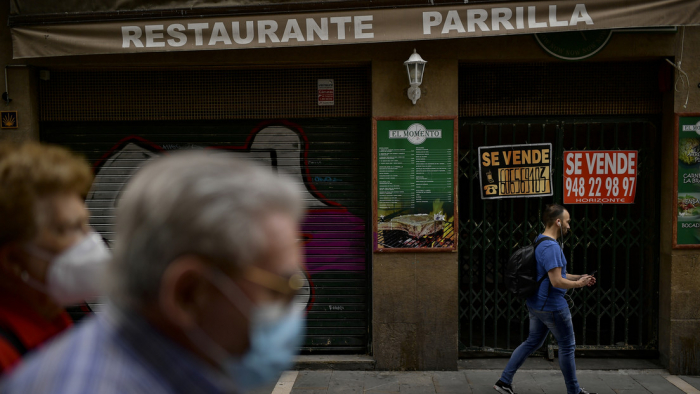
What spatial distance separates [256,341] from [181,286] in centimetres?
22

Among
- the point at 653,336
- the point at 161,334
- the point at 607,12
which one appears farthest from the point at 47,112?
the point at 653,336

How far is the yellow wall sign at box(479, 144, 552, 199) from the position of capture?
5887mm

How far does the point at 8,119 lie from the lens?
5781 mm

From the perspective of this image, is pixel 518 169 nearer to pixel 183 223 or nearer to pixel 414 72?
pixel 414 72

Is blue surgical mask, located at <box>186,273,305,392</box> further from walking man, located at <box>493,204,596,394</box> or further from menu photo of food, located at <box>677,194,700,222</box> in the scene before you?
menu photo of food, located at <box>677,194,700,222</box>

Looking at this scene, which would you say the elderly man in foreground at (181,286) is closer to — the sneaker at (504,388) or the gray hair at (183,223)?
the gray hair at (183,223)

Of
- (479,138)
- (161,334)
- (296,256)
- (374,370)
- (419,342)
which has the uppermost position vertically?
(479,138)

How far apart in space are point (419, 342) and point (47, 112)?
5265 millimetres

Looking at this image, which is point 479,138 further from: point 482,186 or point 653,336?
point 653,336

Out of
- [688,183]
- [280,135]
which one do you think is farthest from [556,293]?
[280,135]

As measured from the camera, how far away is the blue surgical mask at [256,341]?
1025mm

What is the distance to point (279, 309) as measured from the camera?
44.2 inches

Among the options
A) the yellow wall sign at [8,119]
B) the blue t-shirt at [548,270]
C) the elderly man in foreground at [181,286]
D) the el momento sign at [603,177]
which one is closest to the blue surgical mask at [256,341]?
the elderly man in foreground at [181,286]

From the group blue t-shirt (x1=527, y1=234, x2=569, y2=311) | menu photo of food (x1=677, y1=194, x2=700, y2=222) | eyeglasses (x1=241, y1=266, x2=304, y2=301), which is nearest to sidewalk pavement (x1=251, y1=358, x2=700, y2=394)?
blue t-shirt (x1=527, y1=234, x2=569, y2=311)
